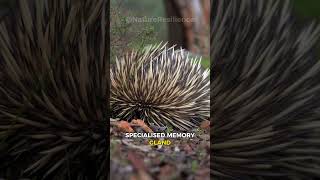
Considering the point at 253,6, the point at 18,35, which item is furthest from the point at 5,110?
the point at 253,6

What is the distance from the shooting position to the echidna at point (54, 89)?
338 cm

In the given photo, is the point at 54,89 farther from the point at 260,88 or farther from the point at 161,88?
the point at 260,88

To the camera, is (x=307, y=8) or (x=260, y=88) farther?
(x=307, y=8)

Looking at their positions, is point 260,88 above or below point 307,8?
below

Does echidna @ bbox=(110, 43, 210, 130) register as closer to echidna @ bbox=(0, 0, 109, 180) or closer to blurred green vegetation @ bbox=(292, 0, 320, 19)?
echidna @ bbox=(0, 0, 109, 180)

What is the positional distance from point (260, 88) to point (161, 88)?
60cm

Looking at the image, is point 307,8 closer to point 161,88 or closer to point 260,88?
point 260,88

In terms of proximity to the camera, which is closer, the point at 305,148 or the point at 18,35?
the point at 18,35

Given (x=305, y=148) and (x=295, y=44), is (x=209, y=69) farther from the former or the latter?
(x=305, y=148)

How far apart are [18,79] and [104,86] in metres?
0.51

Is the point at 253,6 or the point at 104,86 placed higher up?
the point at 253,6

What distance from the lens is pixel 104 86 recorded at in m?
3.44

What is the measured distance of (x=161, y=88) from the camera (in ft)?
11.4

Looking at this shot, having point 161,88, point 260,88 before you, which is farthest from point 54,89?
point 260,88
